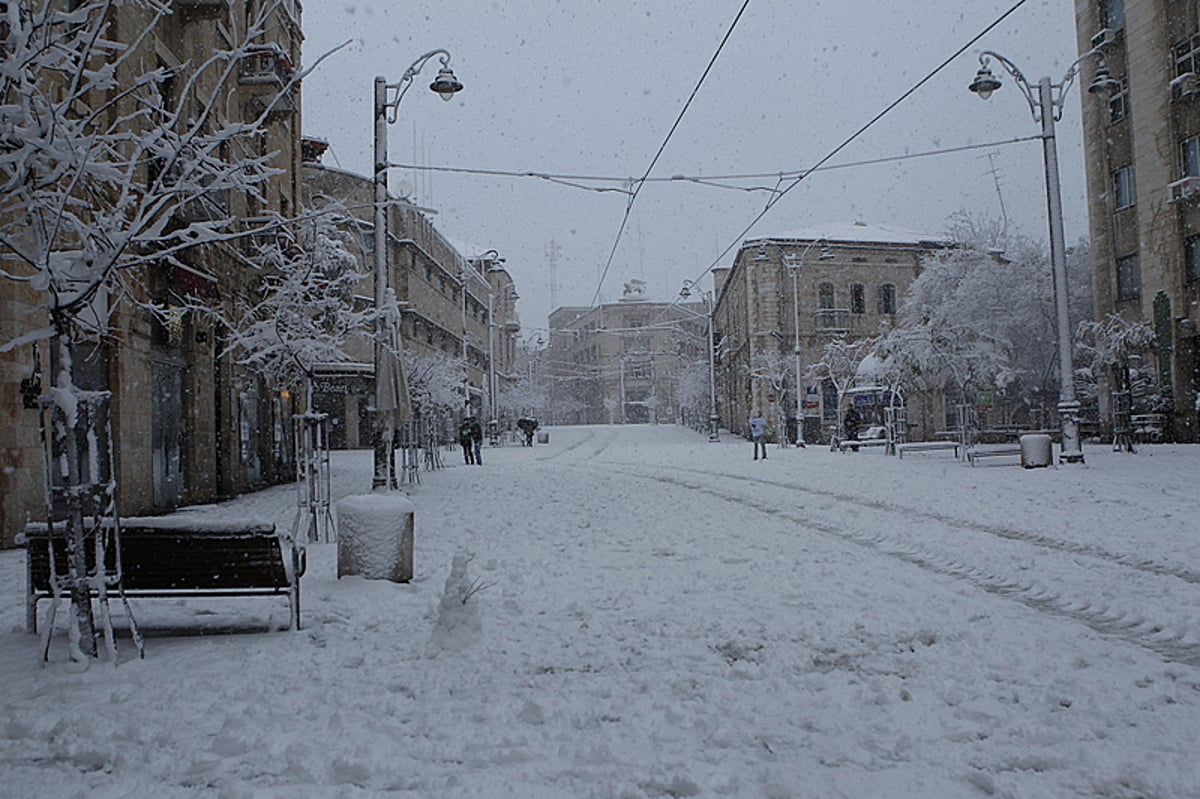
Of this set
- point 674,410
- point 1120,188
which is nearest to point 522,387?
point 674,410

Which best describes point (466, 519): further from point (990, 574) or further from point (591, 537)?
point (990, 574)

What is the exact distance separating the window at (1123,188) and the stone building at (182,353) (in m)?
26.2

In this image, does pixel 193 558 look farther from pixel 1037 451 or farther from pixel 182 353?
pixel 1037 451

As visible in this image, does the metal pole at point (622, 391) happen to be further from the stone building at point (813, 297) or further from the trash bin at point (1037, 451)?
the trash bin at point (1037, 451)

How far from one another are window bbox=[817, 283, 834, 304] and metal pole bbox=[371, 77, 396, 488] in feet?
132

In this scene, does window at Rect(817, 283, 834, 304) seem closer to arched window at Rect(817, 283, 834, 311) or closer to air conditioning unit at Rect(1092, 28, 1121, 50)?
arched window at Rect(817, 283, 834, 311)

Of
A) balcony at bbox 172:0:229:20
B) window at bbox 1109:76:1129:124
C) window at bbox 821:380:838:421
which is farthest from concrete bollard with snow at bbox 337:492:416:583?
window at bbox 821:380:838:421

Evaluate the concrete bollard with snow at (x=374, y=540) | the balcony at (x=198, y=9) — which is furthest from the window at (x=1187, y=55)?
the concrete bollard with snow at (x=374, y=540)

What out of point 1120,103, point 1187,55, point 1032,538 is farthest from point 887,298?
point 1032,538

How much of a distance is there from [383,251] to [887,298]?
43903 millimetres

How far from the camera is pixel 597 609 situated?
6934 mm

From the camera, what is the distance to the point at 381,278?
15859 millimetres

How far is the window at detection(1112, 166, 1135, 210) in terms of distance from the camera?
30328 mm

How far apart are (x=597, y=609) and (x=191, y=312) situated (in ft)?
39.7
